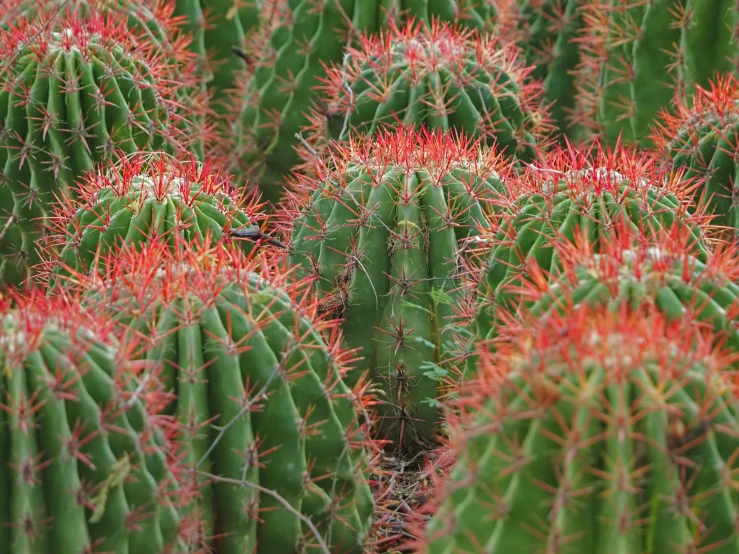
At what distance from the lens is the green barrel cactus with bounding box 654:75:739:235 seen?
3705 mm

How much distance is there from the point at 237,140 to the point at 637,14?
6.42ft

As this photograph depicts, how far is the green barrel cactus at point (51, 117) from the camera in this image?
4105 millimetres

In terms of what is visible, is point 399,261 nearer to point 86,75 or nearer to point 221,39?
point 86,75

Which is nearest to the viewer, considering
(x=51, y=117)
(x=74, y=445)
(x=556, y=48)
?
(x=74, y=445)

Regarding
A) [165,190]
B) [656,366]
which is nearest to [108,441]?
[656,366]

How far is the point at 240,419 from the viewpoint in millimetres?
2494

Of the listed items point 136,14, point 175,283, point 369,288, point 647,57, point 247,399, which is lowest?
point 369,288

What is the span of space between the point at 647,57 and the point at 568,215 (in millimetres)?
2136

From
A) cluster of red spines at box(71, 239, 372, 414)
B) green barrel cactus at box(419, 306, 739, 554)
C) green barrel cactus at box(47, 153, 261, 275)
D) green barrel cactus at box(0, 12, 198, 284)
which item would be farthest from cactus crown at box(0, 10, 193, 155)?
green barrel cactus at box(419, 306, 739, 554)

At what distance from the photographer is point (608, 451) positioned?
1.86 meters

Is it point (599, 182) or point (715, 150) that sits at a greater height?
point (599, 182)

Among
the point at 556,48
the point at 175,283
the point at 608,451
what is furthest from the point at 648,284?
the point at 556,48

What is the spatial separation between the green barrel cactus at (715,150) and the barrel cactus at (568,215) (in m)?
0.58

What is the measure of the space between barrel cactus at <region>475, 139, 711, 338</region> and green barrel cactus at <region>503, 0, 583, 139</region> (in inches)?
93.2
